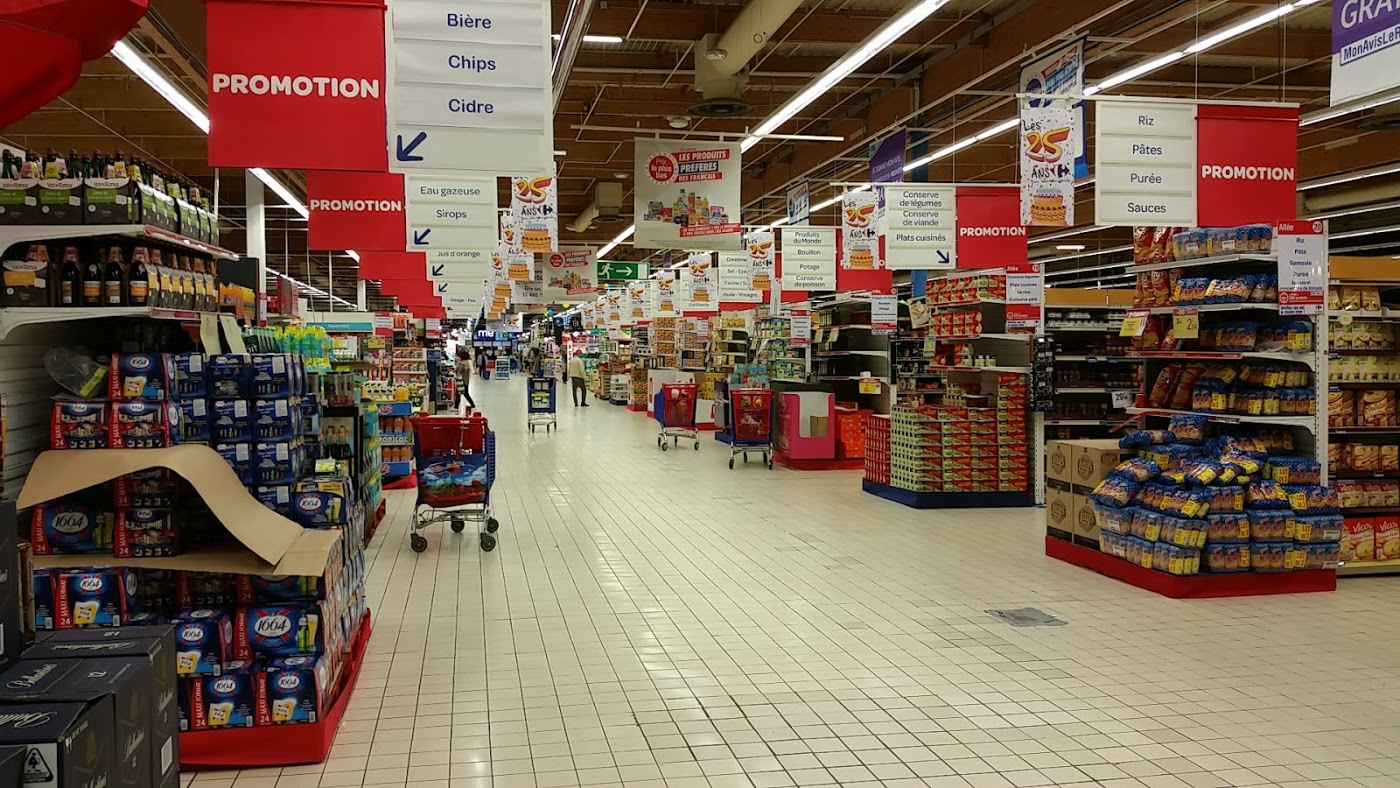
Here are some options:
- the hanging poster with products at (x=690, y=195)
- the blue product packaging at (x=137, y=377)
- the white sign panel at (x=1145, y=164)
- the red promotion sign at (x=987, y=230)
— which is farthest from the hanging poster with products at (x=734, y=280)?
the blue product packaging at (x=137, y=377)

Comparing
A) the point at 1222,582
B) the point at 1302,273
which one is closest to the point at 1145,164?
the point at 1302,273

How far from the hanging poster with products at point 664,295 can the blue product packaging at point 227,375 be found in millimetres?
19128

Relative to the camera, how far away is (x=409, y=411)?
1216 centimetres

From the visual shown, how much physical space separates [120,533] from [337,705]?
45.9 inches

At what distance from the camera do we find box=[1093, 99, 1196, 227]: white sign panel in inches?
299

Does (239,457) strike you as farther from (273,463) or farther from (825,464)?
(825,464)

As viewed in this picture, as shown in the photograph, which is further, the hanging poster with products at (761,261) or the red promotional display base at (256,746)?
the hanging poster with products at (761,261)

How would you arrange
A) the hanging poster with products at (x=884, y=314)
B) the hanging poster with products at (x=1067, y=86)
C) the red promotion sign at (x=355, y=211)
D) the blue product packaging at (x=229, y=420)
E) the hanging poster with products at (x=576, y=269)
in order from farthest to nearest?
1. the hanging poster with products at (x=576, y=269)
2. the hanging poster with products at (x=884, y=314)
3. the hanging poster with products at (x=1067, y=86)
4. the red promotion sign at (x=355, y=211)
5. the blue product packaging at (x=229, y=420)

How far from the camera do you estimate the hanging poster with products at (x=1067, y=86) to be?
885cm

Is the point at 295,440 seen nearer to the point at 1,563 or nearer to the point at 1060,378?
the point at 1,563

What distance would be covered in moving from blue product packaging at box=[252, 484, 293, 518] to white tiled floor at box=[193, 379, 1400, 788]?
1.05m

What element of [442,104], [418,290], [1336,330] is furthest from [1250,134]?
[418,290]

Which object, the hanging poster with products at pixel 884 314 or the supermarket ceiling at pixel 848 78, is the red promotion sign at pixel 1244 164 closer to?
the supermarket ceiling at pixel 848 78

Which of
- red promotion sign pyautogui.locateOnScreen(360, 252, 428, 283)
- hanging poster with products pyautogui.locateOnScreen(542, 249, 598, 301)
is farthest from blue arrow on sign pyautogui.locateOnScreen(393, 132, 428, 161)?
hanging poster with products pyautogui.locateOnScreen(542, 249, 598, 301)
